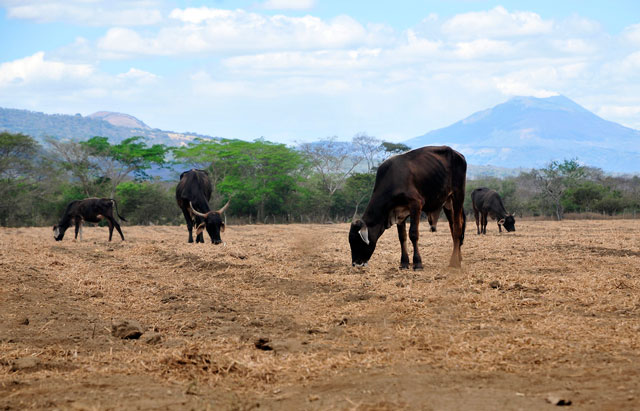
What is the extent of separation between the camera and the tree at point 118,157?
4650cm

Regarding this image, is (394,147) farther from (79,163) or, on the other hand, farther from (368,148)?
(79,163)

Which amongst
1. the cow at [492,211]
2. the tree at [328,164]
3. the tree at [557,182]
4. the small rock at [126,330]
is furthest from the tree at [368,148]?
the small rock at [126,330]

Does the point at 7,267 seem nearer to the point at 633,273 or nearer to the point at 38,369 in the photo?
the point at 38,369

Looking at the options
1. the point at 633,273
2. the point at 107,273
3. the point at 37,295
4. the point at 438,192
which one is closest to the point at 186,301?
the point at 37,295

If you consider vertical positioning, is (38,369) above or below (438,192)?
below

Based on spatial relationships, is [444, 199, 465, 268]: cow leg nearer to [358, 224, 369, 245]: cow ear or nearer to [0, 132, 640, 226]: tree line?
[358, 224, 369, 245]: cow ear

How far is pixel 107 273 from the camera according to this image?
10.6m

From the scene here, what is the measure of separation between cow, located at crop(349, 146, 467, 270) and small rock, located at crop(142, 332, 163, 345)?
508 centimetres

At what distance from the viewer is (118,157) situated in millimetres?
46562

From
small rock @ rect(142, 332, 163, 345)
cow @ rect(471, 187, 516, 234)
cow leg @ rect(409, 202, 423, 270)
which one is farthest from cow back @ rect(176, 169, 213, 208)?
small rock @ rect(142, 332, 163, 345)

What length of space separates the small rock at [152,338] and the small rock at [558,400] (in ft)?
11.4

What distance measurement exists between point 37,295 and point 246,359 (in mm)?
4452

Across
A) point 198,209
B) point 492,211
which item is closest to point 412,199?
point 198,209

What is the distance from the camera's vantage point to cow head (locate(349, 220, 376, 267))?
34.0 feet
